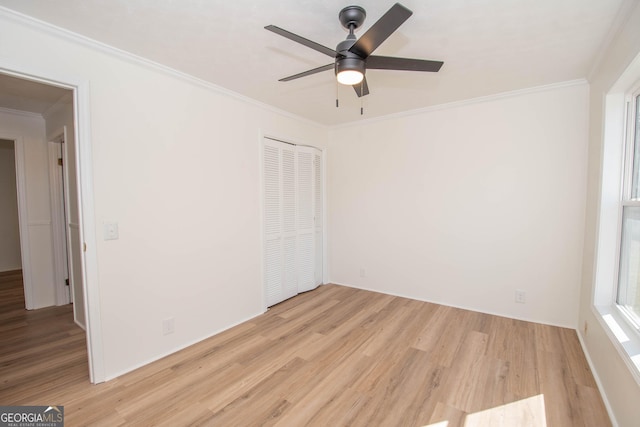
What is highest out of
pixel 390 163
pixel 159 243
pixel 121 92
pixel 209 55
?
pixel 209 55

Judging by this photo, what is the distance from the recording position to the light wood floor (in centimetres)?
176

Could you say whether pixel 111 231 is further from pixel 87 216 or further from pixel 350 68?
pixel 350 68

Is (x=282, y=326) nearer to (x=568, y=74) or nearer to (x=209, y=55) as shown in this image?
(x=209, y=55)

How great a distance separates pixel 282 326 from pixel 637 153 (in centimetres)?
315

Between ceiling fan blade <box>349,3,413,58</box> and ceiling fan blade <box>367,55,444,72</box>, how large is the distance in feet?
0.31

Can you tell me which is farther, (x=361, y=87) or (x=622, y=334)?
(x=361, y=87)

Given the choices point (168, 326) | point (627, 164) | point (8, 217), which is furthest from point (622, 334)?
point (8, 217)

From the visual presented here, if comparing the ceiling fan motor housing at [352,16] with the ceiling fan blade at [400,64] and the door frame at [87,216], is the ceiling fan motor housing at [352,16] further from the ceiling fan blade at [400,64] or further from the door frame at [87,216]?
the door frame at [87,216]

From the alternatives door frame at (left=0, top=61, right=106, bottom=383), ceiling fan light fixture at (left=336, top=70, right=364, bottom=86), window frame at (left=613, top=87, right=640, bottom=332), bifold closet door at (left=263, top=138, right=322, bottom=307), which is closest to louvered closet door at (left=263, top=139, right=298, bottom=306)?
bifold closet door at (left=263, top=138, right=322, bottom=307)

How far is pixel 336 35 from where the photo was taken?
1909 mm

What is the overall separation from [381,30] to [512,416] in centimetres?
232

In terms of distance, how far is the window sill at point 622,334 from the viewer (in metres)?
1.44

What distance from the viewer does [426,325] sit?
2.96 m

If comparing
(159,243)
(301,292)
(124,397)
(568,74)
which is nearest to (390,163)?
(568,74)
